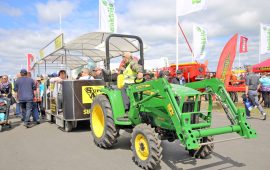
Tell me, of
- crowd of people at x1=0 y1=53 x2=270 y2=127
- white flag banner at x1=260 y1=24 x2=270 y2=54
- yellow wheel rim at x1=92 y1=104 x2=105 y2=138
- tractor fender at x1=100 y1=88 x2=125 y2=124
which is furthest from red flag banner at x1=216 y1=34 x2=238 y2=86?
white flag banner at x1=260 y1=24 x2=270 y2=54

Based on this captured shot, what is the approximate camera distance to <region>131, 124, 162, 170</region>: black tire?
4.28 metres

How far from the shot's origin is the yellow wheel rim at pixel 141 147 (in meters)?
4.52

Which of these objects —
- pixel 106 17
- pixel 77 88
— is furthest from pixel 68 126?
pixel 106 17

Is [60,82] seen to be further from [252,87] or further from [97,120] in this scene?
[252,87]

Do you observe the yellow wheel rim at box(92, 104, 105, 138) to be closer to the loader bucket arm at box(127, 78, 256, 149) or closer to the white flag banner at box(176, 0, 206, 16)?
the loader bucket arm at box(127, 78, 256, 149)

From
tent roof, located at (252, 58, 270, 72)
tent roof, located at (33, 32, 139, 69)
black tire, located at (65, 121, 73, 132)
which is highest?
tent roof, located at (33, 32, 139, 69)

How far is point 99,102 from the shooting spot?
610 cm

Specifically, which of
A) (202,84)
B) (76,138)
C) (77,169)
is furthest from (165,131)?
(76,138)

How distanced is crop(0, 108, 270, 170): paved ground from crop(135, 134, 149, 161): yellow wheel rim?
0.24m

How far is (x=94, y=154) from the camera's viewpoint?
5.51 meters

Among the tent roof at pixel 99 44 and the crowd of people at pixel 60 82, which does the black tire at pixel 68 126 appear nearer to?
the crowd of people at pixel 60 82

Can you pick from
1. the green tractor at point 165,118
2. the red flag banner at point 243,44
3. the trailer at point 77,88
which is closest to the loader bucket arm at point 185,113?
the green tractor at point 165,118

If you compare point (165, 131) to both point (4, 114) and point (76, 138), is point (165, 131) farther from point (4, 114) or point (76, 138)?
point (4, 114)

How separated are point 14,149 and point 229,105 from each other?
4.47 m
